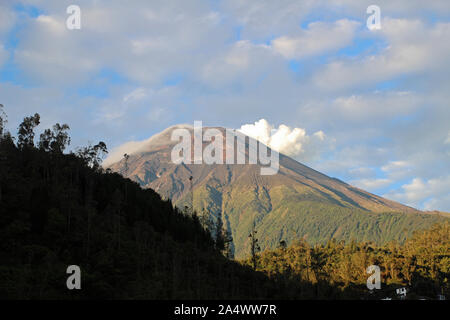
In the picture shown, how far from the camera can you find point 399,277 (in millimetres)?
119688

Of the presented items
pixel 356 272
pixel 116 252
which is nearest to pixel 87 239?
pixel 116 252

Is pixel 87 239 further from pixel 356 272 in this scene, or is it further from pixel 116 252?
pixel 356 272

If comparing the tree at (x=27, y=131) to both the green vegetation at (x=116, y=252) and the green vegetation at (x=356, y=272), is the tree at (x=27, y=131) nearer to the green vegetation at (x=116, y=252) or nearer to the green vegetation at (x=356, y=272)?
the green vegetation at (x=116, y=252)

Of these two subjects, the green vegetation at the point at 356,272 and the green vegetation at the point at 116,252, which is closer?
the green vegetation at the point at 116,252

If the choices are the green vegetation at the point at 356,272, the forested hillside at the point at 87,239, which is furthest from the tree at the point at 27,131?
the green vegetation at the point at 356,272

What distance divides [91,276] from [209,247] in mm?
57840

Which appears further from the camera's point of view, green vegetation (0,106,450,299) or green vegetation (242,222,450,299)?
green vegetation (242,222,450,299)

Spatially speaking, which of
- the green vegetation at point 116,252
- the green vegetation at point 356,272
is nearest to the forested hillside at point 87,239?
the green vegetation at point 116,252

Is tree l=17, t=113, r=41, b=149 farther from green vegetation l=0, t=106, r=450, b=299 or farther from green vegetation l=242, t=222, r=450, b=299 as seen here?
green vegetation l=242, t=222, r=450, b=299

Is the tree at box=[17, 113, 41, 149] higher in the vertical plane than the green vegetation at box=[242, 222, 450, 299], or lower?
higher

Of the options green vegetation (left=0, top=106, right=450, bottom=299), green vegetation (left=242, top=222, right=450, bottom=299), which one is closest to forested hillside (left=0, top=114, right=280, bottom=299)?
green vegetation (left=0, top=106, right=450, bottom=299)

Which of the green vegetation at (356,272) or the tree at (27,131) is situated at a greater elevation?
the tree at (27,131)

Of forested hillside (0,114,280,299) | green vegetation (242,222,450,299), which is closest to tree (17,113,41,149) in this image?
forested hillside (0,114,280,299)
